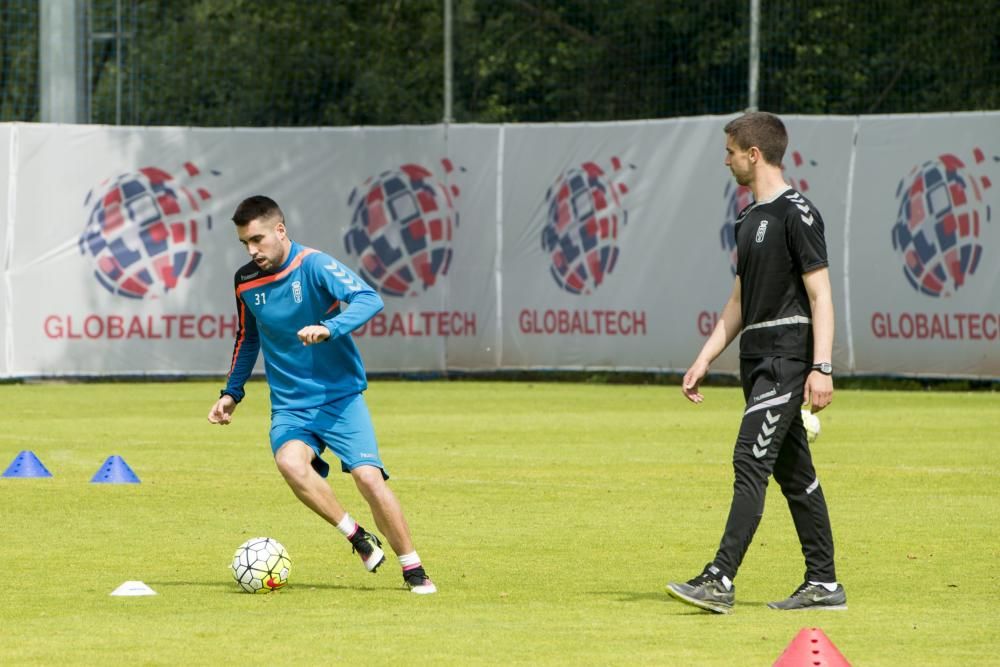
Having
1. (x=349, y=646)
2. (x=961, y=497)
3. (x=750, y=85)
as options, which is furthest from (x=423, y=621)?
(x=750, y=85)

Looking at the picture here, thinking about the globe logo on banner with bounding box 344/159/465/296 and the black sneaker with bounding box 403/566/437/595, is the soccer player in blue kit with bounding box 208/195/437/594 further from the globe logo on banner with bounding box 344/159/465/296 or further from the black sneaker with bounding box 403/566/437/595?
the globe logo on banner with bounding box 344/159/465/296

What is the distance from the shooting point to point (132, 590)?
28.3 ft

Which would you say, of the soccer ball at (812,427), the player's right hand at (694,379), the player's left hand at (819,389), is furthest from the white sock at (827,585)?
the soccer ball at (812,427)

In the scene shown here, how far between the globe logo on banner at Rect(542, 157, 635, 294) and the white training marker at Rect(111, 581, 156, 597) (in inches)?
616

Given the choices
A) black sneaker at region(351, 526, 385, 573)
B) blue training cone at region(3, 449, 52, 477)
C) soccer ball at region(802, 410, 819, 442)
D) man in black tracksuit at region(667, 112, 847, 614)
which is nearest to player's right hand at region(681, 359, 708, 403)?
man in black tracksuit at region(667, 112, 847, 614)

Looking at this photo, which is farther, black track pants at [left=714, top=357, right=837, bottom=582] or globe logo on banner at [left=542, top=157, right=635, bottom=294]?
globe logo on banner at [left=542, top=157, right=635, bottom=294]

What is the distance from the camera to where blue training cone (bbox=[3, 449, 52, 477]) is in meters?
13.7

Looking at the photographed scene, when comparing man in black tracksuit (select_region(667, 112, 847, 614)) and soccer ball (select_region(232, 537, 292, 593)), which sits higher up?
man in black tracksuit (select_region(667, 112, 847, 614))

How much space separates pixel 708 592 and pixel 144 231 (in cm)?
1694

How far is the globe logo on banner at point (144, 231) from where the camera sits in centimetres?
2367

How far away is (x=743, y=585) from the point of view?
899 cm

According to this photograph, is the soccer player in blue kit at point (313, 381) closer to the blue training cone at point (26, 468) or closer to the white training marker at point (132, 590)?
the white training marker at point (132, 590)

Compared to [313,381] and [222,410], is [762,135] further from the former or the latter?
[222,410]

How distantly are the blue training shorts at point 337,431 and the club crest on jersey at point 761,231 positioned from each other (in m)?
2.00
